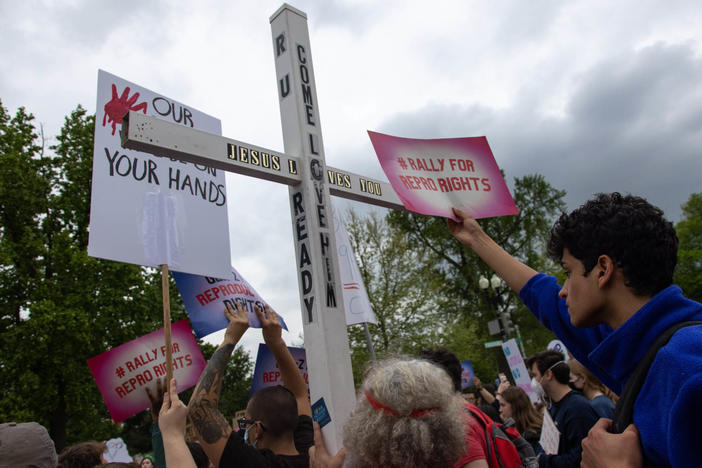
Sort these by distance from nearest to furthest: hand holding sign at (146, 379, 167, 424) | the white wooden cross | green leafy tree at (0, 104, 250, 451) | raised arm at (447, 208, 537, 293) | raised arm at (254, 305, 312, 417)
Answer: raised arm at (447, 208, 537, 293) < the white wooden cross < raised arm at (254, 305, 312, 417) < hand holding sign at (146, 379, 167, 424) < green leafy tree at (0, 104, 250, 451)

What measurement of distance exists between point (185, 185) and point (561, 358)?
3.08m

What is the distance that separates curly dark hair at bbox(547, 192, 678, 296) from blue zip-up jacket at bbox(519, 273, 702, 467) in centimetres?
8

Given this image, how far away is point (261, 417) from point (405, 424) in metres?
1.32

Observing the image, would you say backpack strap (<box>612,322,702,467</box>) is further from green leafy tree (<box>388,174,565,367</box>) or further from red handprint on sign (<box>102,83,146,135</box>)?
→ green leafy tree (<box>388,174,565,367</box>)

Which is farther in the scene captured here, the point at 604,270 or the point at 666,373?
the point at 604,270

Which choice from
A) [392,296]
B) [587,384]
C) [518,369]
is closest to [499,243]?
[392,296]

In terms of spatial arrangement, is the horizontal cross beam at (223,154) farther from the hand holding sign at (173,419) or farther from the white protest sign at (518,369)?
the white protest sign at (518,369)

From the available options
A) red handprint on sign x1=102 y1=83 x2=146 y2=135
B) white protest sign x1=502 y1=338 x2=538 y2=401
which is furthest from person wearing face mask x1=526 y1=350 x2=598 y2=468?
white protest sign x1=502 y1=338 x2=538 y2=401

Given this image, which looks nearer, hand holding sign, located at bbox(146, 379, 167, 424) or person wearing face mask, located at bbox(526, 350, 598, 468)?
person wearing face mask, located at bbox(526, 350, 598, 468)

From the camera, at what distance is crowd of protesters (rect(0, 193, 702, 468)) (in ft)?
3.73

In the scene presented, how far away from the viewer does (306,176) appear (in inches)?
129

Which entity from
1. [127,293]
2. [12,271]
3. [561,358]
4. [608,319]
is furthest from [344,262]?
[12,271]

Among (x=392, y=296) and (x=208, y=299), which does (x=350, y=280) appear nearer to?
(x=208, y=299)

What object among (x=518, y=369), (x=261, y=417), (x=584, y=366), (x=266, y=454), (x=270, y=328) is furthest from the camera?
A: (x=518, y=369)
